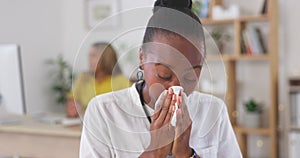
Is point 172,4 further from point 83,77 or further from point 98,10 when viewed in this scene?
point 98,10

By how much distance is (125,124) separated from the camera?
84 centimetres

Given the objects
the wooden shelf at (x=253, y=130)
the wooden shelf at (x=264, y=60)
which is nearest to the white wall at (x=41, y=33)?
the wooden shelf at (x=264, y=60)

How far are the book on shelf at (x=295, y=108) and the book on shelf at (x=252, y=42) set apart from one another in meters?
0.50

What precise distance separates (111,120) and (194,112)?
0.53ft

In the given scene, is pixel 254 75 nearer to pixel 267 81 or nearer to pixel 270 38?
pixel 267 81

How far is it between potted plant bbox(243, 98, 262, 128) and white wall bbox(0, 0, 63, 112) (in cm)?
223

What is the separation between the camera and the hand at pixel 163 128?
29.4 inches

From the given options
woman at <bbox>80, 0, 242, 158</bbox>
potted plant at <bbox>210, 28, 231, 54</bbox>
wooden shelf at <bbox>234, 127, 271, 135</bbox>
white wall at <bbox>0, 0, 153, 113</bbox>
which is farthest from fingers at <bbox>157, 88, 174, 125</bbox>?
white wall at <bbox>0, 0, 153, 113</bbox>

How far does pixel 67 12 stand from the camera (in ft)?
16.6

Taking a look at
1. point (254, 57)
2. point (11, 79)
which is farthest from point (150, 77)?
point (254, 57)

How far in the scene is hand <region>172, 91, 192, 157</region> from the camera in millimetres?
749

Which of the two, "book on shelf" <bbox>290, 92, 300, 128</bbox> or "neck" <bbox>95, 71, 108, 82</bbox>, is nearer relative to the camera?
"neck" <bbox>95, 71, 108, 82</bbox>

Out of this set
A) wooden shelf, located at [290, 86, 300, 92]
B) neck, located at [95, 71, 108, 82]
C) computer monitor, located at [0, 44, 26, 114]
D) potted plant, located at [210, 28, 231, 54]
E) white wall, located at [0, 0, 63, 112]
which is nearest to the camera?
neck, located at [95, 71, 108, 82]

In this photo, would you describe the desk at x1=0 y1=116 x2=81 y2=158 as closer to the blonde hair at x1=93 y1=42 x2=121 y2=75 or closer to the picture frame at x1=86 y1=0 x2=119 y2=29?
the blonde hair at x1=93 y1=42 x2=121 y2=75
